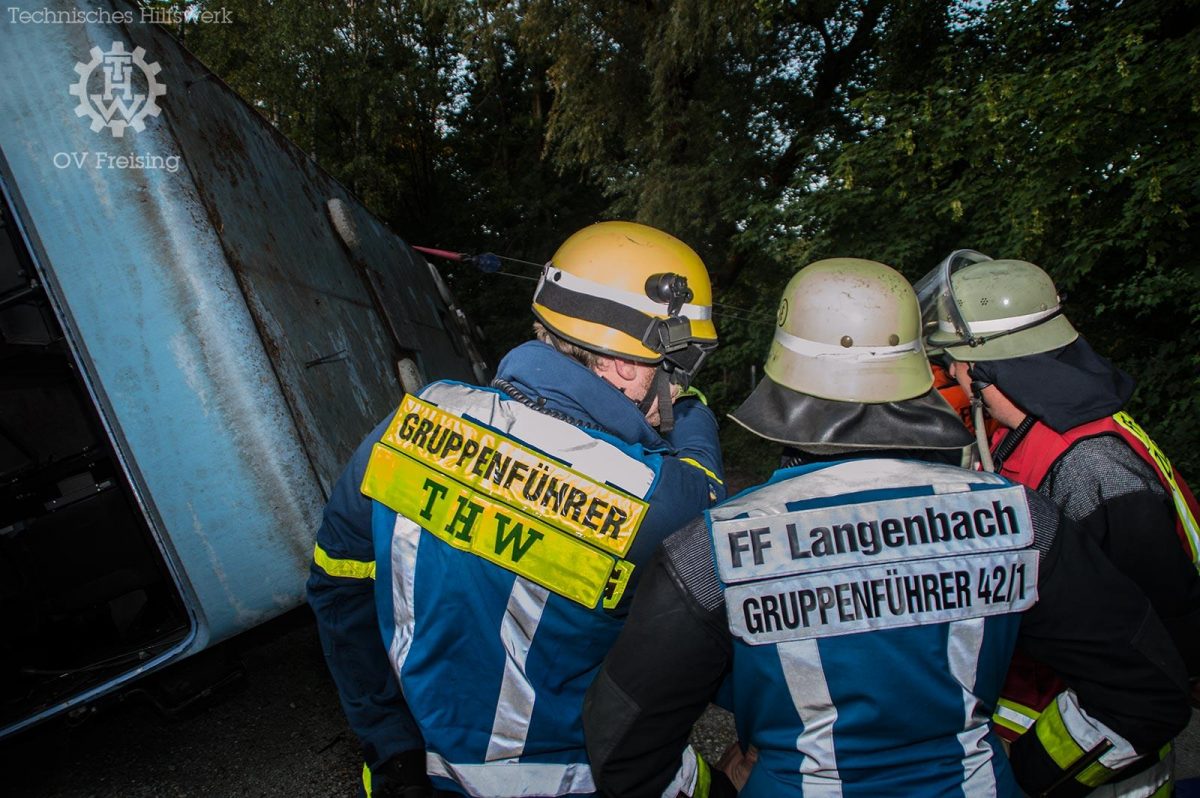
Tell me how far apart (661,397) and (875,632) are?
0.77 m

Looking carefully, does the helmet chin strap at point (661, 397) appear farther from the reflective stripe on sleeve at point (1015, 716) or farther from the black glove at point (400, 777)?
the reflective stripe on sleeve at point (1015, 716)

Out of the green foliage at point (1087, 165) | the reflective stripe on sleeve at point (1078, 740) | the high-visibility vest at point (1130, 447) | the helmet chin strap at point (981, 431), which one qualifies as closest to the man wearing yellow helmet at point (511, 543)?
the reflective stripe on sleeve at point (1078, 740)

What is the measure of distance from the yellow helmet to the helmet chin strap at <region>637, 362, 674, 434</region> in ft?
0.16

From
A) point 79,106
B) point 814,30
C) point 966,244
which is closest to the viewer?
point 79,106

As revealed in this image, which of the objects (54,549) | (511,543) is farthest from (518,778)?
(54,549)

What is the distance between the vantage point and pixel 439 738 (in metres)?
1.33

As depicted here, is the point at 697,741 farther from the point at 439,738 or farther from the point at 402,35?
the point at 402,35

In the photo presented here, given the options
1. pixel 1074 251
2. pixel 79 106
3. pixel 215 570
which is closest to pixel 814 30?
pixel 1074 251

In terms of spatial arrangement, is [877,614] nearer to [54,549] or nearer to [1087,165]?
[54,549]

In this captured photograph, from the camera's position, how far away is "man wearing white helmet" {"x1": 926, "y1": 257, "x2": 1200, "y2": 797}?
4.93ft

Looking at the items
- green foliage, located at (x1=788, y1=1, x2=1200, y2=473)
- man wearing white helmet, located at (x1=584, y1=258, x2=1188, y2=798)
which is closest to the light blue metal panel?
man wearing white helmet, located at (x1=584, y1=258, x2=1188, y2=798)

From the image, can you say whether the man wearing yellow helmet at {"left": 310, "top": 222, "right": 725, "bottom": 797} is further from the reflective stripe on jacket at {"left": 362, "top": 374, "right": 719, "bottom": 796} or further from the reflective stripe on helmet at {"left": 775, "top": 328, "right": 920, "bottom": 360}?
the reflective stripe on helmet at {"left": 775, "top": 328, "right": 920, "bottom": 360}

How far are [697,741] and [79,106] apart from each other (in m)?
3.28

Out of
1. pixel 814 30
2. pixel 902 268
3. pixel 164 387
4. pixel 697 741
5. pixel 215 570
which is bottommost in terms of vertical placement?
pixel 697 741
